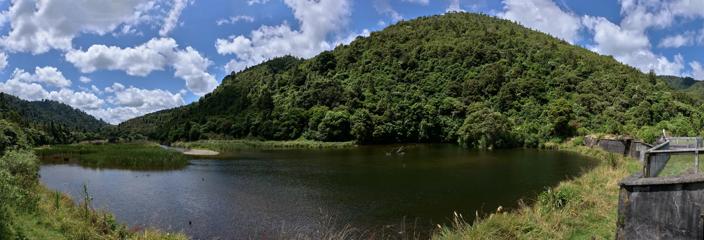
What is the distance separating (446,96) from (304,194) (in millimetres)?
81692

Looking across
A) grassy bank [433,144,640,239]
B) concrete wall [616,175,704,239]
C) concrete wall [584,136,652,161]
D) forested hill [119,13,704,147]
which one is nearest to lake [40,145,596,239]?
concrete wall [584,136,652,161]

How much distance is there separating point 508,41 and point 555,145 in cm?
5742

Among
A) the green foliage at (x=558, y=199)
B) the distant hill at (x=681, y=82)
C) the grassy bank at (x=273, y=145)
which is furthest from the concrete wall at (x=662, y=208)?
the distant hill at (x=681, y=82)

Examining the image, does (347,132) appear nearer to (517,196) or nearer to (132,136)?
(517,196)

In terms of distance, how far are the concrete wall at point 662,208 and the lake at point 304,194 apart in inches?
334

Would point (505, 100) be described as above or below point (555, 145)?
above

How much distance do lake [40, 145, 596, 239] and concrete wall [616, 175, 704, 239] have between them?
8477 mm

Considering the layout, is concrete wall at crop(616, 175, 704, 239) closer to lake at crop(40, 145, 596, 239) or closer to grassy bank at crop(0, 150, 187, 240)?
lake at crop(40, 145, 596, 239)

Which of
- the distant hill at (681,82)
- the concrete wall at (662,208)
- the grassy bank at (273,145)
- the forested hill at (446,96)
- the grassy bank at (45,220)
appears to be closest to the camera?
the concrete wall at (662,208)

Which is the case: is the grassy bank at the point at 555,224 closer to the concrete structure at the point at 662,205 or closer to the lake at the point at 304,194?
the concrete structure at the point at 662,205

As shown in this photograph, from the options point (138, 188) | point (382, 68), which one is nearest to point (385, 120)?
point (382, 68)

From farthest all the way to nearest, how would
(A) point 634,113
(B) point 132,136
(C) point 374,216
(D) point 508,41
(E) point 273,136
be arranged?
(B) point 132,136, (D) point 508,41, (E) point 273,136, (A) point 634,113, (C) point 374,216

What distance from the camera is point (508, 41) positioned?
120812mm

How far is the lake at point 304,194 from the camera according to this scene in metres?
21.2
